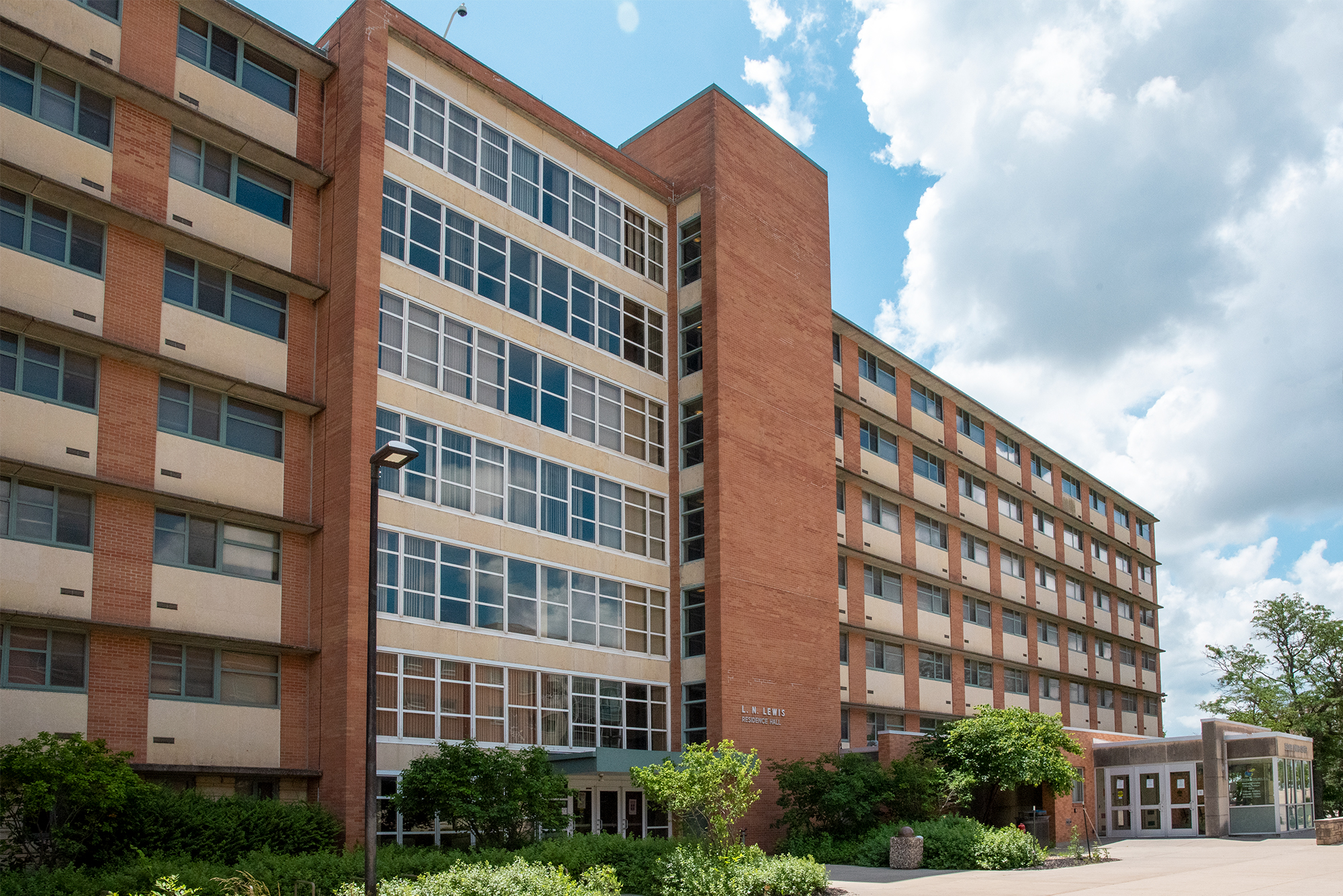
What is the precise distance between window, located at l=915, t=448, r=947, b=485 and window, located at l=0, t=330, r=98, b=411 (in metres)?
32.5

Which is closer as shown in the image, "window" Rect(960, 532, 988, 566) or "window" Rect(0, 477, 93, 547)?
"window" Rect(0, 477, 93, 547)

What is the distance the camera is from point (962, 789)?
3338 cm

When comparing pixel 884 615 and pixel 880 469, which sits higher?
pixel 880 469

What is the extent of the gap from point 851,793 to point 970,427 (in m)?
26.0

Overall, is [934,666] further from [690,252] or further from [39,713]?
[39,713]

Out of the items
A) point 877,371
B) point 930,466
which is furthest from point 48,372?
point 930,466

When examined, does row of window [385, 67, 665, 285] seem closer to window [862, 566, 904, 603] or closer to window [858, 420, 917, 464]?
window [858, 420, 917, 464]

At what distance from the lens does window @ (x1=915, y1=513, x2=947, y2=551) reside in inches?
1881

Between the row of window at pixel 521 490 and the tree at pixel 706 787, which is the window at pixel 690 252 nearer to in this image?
the row of window at pixel 521 490

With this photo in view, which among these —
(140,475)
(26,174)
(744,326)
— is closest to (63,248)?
(26,174)

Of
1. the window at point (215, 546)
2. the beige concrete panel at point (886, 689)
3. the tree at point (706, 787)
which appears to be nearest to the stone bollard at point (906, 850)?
the tree at point (706, 787)

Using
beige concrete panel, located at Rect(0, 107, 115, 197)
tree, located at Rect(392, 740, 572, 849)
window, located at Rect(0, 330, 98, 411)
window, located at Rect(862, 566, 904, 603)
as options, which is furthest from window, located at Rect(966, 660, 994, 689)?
beige concrete panel, located at Rect(0, 107, 115, 197)

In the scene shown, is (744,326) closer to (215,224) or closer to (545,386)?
(545,386)

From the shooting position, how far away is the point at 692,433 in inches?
1448
